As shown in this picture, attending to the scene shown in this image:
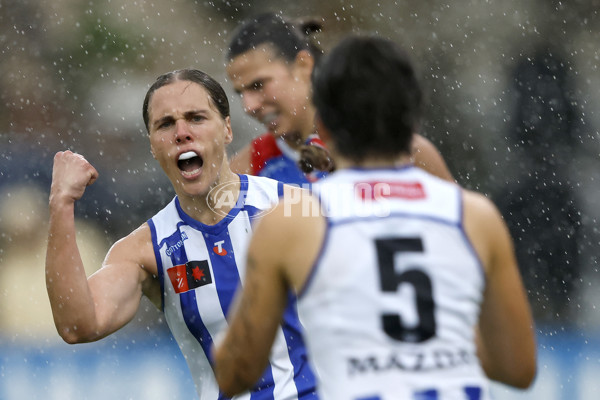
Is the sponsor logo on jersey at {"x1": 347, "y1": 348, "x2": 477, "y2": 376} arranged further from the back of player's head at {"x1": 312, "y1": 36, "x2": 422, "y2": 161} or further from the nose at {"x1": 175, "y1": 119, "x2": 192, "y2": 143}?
the nose at {"x1": 175, "y1": 119, "x2": 192, "y2": 143}

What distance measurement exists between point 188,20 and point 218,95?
27.8 ft

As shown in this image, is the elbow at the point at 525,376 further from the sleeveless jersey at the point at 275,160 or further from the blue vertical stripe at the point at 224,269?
the sleeveless jersey at the point at 275,160

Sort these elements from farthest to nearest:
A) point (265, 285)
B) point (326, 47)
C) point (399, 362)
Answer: point (326, 47)
point (265, 285)
point (399, 362)

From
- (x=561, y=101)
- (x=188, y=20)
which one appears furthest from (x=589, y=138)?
(x=188, y=20)

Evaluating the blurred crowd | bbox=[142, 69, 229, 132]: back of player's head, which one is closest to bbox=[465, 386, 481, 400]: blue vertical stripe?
bbox=[142, 69, 229, 132]: back of player's head

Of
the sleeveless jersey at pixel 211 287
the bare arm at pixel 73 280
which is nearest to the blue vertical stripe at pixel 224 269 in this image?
the sleeveless jersey at pixel 211 287

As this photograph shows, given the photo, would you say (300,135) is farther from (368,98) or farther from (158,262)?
(368,98)

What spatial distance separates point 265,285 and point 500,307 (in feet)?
1.74

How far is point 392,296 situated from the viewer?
188 centimetres

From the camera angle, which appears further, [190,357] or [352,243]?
[190,357]

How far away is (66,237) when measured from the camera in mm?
3053

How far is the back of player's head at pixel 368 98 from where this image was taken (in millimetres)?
1967

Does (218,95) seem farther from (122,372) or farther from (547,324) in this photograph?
(547,324)

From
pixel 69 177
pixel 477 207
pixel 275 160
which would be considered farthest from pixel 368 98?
pixel 275 160
